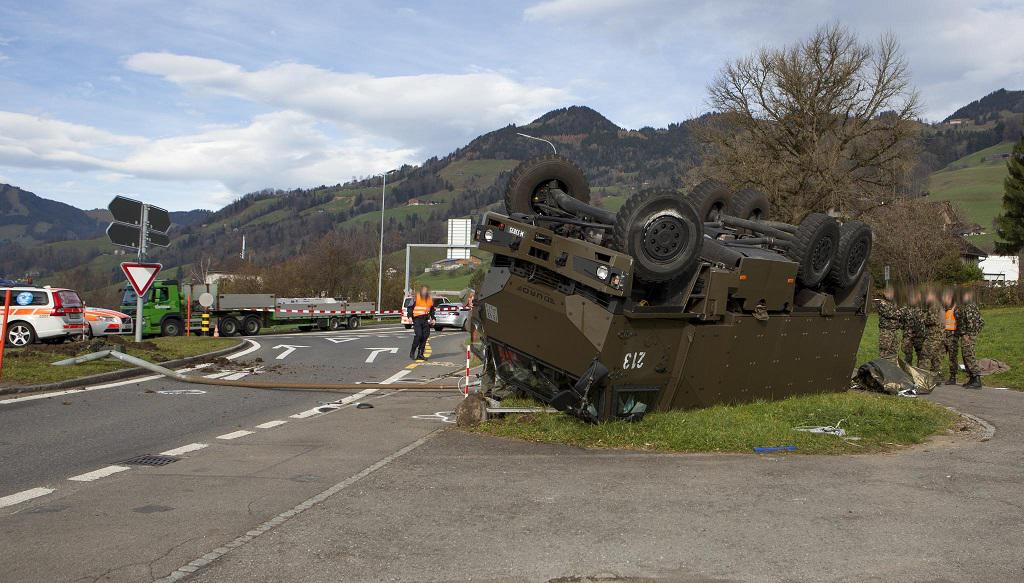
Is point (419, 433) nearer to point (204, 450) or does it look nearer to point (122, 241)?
point (204, 450)

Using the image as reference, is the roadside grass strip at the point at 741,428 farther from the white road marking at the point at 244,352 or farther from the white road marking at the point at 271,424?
the white road marking at the point at 244,352

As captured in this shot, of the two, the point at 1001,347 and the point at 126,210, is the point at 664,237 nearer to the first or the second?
the point at 126,210


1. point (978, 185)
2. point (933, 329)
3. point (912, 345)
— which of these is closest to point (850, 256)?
point (933, 329)

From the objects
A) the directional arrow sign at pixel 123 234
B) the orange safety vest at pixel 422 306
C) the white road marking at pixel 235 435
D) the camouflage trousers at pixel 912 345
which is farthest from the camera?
the orange safety vest at pixel 422 306

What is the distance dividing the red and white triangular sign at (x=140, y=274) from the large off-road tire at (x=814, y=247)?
12689mm

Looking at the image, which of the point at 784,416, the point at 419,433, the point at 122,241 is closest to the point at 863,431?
the point at 784,416

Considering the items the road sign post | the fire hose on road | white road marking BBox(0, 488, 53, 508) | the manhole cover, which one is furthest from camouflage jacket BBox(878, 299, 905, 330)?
the road sign post

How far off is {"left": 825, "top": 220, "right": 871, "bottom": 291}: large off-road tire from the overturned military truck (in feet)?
0.11

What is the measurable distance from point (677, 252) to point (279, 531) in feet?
15.7

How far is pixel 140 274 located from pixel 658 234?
12690 mm

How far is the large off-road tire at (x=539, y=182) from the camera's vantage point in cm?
971

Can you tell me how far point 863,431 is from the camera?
8906 mm

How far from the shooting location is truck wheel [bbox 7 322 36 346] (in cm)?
2022

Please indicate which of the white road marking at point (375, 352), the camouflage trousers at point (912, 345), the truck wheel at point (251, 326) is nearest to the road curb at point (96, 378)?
the white road marking at point (375, 352)
